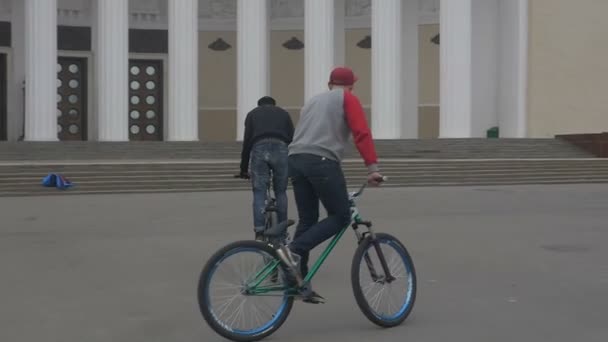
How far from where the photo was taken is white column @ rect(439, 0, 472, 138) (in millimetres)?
28891

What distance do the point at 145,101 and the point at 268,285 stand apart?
94.7 feet

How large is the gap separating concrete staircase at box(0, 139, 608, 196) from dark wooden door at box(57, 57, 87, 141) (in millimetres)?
6811

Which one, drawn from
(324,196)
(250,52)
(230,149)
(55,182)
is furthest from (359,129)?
(250,52)

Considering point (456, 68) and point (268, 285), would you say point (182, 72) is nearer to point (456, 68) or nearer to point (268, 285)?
point (456, 68)

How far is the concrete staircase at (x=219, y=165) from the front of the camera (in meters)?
18.1

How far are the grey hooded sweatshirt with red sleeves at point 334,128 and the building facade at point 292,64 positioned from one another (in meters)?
22.1

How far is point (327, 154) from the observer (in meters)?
5.45

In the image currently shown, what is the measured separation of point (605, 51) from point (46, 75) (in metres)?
20.8

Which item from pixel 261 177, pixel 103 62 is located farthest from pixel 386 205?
pixel 103 62

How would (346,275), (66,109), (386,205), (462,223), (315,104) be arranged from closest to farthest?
(315,104) < (346,275) < (462,223) < (386,205) < (66,109)

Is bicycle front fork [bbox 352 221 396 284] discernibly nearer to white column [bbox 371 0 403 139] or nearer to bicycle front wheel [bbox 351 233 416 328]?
bicycle front wheel [bbox 351 233 416 328]

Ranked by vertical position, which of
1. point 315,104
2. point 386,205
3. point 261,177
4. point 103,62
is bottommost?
point 386,205

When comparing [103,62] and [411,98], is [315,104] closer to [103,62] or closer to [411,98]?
[103,62]

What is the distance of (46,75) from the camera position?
26094 mm
